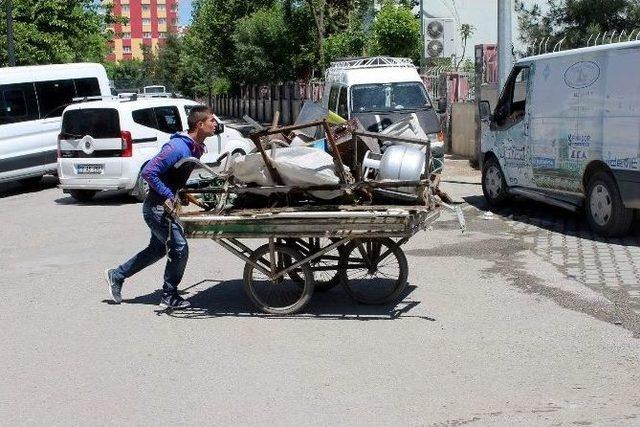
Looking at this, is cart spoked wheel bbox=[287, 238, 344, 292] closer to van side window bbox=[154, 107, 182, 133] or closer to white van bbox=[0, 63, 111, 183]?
van side window bbox=[154, 107, 182, 133]

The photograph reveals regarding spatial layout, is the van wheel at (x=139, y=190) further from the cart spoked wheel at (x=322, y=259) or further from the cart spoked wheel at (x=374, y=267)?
the cart spoked wheel at (x=374, y=267)

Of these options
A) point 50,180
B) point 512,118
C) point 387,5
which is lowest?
point 50,180

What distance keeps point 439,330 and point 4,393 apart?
3316 mm

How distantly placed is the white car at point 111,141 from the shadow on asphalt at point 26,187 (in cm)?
364

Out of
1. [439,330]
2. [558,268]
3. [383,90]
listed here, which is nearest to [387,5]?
[383,90]

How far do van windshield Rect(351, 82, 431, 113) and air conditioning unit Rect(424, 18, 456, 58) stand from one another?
7102mm

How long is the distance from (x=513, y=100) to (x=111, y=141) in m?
6.87

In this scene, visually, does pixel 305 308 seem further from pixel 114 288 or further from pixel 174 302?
pixel 114 288

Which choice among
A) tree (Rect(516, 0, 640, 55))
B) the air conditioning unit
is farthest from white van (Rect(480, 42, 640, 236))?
the air conditioning unit

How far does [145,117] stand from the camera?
16828mm

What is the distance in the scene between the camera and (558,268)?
1009cm

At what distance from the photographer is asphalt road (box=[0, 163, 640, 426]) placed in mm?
5836

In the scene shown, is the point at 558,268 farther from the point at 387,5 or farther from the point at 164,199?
the point at 387,5

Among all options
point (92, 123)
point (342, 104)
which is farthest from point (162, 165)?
point (342, 104)
